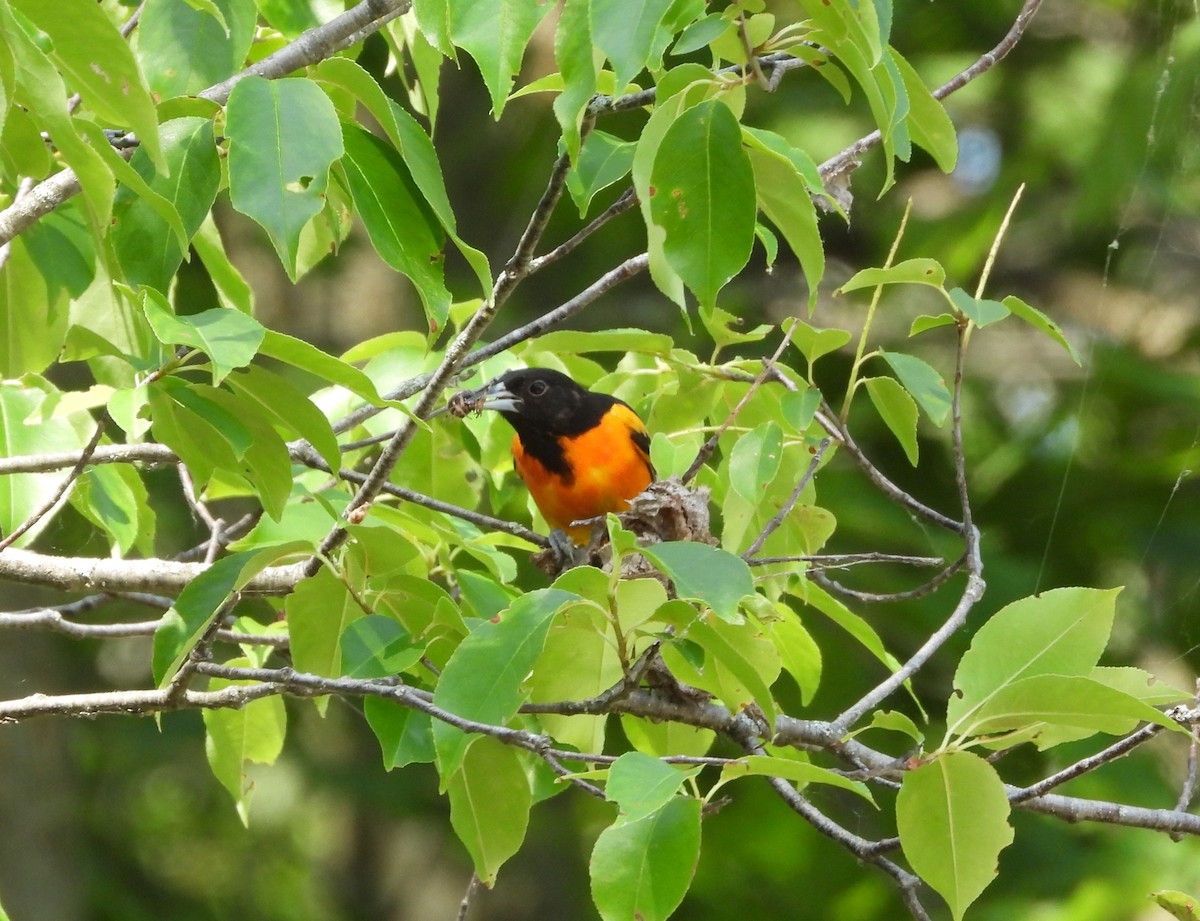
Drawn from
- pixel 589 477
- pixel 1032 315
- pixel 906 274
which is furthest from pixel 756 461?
pixel 589 477

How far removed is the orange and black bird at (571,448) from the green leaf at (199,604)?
165cm

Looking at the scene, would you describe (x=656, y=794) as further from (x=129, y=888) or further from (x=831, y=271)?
(x=129, y=888)

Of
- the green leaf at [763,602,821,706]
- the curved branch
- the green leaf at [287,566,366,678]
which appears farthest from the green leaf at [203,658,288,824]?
the green leaf at [763,602,821,706]

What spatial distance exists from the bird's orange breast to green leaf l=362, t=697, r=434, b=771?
1.63m

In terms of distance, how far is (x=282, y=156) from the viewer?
167 centimetres

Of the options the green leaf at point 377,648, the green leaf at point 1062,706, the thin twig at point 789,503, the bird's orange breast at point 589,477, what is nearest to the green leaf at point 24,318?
the green leaf at point 377,648

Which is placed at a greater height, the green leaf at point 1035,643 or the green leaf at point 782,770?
the green leaf at point 782,770

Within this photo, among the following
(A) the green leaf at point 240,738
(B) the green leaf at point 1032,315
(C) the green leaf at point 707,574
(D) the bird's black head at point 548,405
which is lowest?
(D) the bird's black head at point 548,405

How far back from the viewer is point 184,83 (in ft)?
7.14

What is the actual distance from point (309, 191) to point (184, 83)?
0.63 m

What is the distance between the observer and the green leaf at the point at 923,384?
7.37ft

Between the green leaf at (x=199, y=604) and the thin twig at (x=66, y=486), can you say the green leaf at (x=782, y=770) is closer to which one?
the green leaf at (x=199, y=604)

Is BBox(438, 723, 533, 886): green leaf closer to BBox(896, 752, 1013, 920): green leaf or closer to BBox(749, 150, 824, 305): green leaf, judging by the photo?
BBox(896, 752, 1013, 920): green leaf

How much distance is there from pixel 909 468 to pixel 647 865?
5889 millimetres
